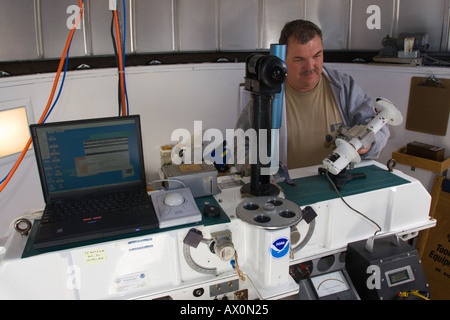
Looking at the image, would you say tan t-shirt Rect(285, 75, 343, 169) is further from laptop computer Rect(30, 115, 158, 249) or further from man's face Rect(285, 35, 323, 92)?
laptop computer Rect(30, 115, 158, 249)

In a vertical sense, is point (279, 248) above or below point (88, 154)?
below

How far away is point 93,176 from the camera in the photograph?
3.46 feet

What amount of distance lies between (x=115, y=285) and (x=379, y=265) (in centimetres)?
75

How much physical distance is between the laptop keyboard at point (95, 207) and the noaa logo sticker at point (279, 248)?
358 mm

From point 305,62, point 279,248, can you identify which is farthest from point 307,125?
point 279,248

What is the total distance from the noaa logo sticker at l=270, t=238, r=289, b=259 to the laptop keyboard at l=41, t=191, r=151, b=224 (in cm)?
36

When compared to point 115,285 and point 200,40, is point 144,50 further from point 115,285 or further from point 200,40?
point 115,285

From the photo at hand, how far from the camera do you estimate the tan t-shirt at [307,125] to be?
67.9 inches

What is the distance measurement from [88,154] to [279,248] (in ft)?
1.93

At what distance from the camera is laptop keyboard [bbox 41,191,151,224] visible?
3.12 feet

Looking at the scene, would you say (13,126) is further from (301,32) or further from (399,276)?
(399,276)

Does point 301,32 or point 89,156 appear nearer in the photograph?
point 89,156

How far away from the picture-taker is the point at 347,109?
173cm

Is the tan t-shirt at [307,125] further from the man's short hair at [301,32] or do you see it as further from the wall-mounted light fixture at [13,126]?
the wall-mounted light fixture at [13,126]
